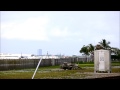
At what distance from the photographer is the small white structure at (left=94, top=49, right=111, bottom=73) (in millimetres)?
15430

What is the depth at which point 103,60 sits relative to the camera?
15.5 meters

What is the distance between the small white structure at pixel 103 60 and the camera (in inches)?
607
